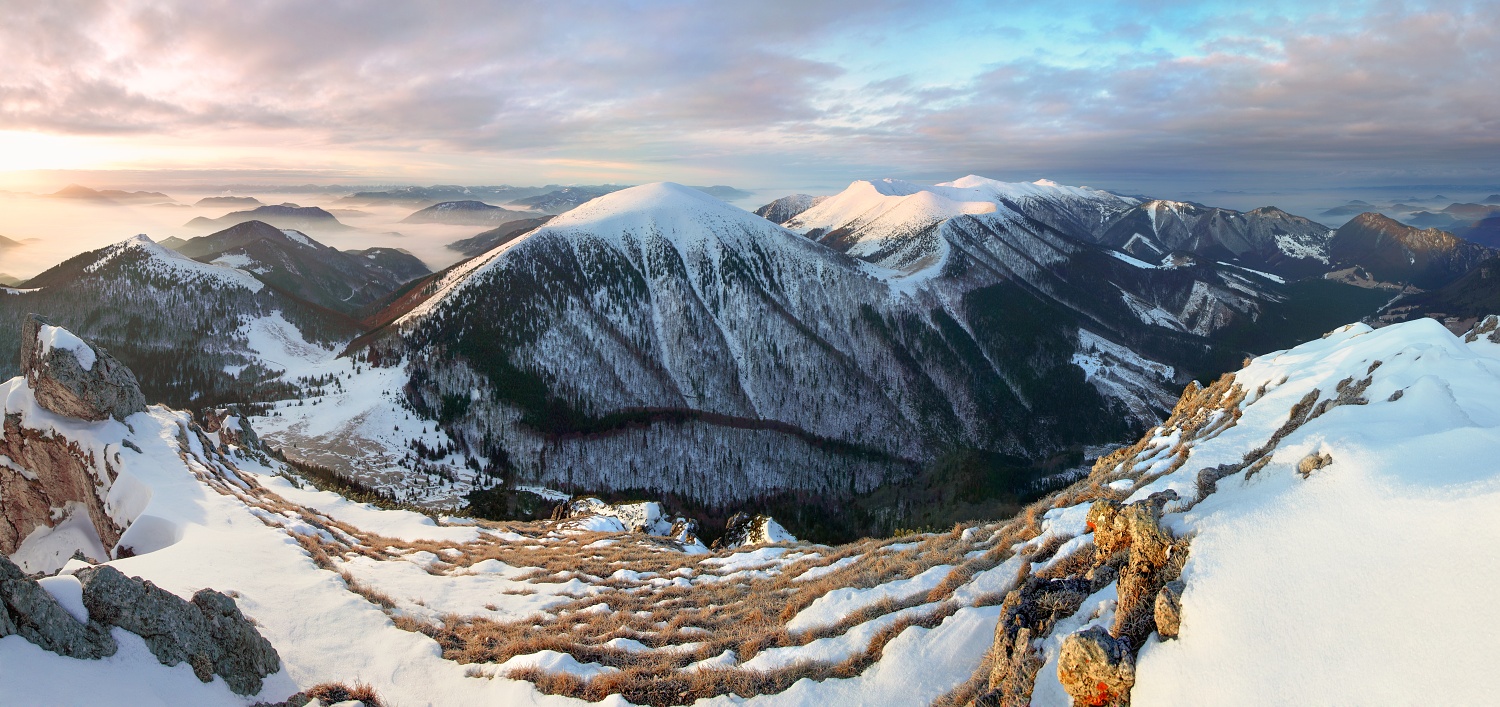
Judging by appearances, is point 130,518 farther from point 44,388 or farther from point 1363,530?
point 1363,530

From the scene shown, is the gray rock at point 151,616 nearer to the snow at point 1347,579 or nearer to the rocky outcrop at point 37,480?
the snow at point 1347,579

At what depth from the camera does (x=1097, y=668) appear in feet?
27.9

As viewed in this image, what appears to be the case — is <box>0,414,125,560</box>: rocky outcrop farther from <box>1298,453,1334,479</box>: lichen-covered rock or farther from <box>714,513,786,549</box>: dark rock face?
<box>1298,453,1334,479</box>: lichen-covered rock

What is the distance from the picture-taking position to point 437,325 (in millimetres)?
141750

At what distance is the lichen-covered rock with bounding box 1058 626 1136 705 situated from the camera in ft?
27.5

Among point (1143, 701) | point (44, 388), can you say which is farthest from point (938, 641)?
point (44, 388)

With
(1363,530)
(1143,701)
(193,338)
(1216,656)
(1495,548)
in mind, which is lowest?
(193,338)

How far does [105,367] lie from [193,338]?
169 m

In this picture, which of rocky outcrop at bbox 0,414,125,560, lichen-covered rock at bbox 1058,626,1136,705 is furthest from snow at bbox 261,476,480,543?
lichen-covered rock at bbox 1058,626,1136,705

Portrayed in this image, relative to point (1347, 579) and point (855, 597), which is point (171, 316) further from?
point (1347, 579)

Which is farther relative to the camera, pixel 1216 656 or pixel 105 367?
pixel 105 367

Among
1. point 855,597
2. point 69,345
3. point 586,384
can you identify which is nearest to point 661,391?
point 586,384

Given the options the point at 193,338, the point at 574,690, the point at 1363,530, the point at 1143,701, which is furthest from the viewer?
the point at 193,338

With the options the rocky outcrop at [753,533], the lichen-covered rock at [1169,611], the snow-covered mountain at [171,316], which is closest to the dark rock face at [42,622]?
the lichen-covered rock at [1169,611]
